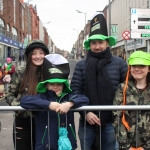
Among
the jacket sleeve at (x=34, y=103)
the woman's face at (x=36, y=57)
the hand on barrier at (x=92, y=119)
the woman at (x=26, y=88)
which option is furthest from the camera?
the woman's face at (x=36, y=57)

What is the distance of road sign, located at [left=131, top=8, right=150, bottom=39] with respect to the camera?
900cm

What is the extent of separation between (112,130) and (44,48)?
1.25 meters

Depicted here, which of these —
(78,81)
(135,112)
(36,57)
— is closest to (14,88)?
(36,57)

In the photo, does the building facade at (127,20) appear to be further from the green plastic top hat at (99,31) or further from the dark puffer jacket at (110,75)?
the dark puffer jacket at (110,75)

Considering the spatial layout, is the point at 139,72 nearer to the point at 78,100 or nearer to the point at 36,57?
the point at 78,100

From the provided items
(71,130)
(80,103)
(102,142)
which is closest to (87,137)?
(102,142)

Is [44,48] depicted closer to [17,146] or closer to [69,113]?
[69,113]

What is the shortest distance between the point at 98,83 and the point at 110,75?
17cm

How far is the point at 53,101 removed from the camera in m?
2.60

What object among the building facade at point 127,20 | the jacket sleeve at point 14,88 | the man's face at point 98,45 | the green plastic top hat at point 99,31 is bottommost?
the jacket sleeve at point 14,88

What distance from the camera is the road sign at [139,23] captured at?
9000 millimetres

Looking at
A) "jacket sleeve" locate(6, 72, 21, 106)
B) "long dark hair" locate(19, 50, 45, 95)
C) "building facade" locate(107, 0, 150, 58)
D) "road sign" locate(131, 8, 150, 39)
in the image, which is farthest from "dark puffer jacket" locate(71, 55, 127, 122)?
"building facade" locate(107, 0, 150, 58)

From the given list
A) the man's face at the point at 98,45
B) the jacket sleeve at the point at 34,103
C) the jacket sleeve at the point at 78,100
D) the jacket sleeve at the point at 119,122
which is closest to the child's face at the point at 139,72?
the jacket sleeve at the point at 119,122

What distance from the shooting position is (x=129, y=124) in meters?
2.59
